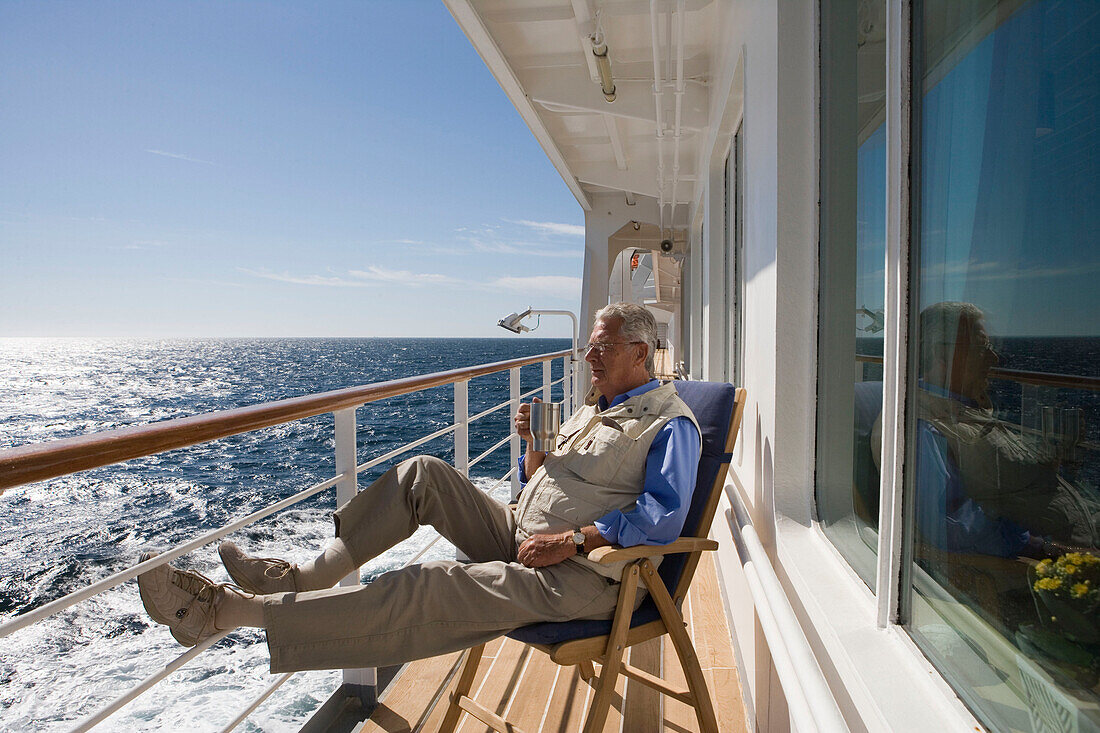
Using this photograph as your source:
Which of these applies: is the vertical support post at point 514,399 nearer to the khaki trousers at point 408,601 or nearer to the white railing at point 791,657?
the khaki trousers at point 408,601

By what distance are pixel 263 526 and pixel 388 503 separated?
6670 mm

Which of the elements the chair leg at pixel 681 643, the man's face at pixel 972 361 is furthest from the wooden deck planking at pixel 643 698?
the man's face at pixel 972 361

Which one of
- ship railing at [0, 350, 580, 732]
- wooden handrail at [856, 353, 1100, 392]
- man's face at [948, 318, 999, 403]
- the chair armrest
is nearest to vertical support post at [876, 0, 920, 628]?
man's face at [948, 318, 999, 403]

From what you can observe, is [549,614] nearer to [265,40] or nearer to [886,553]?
[886,553]

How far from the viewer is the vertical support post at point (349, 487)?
5.33ft

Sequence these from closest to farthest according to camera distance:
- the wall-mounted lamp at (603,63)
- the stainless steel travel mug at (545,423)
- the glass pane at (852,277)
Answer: the glass pane at (852,277) < the stainless steel travel mug at (545,423) < the wall-mounted lamp at (603,63)

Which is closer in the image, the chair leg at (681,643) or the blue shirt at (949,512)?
the blue shirt at (949,512)

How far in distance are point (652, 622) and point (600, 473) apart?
33 centimetres

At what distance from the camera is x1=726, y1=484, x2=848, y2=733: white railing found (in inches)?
31.0

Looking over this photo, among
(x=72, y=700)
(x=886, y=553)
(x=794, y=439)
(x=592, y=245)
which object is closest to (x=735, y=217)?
(x=794, y=439)

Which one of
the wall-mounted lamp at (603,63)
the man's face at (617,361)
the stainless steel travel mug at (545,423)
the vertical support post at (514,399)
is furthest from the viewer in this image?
the vertical support post at (514,399)

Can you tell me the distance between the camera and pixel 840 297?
4.07ft

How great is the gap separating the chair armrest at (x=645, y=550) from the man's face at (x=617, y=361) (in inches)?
17.9

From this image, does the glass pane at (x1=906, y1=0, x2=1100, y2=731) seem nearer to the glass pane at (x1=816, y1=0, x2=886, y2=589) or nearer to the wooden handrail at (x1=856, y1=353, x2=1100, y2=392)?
the wooden handrail at (x1=856, y1=353, x2=1100, y2=392)
